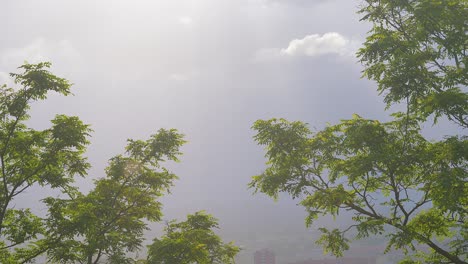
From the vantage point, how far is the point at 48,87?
14258mm

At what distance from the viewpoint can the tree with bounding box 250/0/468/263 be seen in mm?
11703

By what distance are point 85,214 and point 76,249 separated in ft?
7.42

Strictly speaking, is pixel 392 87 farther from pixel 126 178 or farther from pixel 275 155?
pixel 126 178

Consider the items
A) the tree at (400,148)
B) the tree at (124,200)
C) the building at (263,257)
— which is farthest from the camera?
the building at (263,257)

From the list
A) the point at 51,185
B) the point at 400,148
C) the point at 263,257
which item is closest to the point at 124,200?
the point at 51,185

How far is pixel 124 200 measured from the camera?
1973cm

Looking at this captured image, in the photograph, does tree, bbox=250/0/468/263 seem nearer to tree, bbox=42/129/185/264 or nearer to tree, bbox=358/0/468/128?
tree, bbox=358/0/468/128

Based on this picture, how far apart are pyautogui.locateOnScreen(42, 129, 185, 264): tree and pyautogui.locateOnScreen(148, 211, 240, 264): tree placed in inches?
63.6

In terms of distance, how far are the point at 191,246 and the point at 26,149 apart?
26.8 ft

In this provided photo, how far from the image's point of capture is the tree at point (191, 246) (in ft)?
51.1

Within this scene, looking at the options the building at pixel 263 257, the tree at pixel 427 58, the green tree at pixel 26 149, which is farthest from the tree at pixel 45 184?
the building at pixel 263 257

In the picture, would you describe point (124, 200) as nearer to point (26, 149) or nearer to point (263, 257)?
point (26, 149)

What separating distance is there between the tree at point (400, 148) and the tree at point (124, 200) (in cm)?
546

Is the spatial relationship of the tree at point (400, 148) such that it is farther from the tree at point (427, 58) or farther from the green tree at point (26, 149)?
the green tree at point (26, 149)
